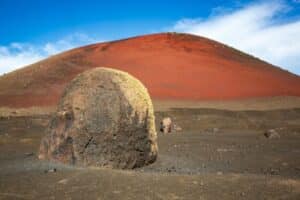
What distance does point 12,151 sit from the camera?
9.70 m

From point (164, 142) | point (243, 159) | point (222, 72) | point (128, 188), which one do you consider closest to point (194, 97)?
point (222, 72)

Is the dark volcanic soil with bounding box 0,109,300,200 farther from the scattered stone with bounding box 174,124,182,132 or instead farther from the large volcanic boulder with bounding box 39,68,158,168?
the scattered stone with bounding box 174,124,182,132

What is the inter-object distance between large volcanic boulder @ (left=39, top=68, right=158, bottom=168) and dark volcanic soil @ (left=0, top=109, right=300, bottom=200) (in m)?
0.33

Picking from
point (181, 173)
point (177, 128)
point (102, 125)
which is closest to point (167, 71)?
point (177, 128)

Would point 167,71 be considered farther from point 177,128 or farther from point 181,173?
point 181,173

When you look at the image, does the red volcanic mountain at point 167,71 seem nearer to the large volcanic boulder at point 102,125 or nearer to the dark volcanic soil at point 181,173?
the dark volcanic soil at point 181,173

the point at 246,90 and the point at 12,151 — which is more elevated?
the point at 246,90

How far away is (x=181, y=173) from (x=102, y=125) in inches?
58.9

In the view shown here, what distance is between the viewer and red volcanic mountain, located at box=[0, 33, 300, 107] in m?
25.3

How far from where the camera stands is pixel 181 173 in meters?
6.91

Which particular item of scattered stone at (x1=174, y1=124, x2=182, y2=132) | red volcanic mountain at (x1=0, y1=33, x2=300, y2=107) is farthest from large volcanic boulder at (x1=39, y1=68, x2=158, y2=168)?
red volcanic mountain at (x1=0, y1=33, x2=300, y2=107)

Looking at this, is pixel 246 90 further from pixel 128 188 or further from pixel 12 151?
pixel 128 188

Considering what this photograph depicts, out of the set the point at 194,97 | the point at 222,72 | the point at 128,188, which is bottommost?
the point at 128,188

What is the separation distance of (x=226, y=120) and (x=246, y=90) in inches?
365
